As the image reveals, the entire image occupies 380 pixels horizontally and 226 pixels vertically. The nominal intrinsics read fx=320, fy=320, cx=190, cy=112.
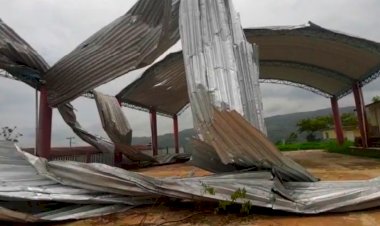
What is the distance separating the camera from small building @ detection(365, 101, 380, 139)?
14.9 metres

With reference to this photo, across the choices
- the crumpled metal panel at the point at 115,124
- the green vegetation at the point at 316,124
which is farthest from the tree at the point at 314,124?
the crumpled metal panel at the point at 115,124

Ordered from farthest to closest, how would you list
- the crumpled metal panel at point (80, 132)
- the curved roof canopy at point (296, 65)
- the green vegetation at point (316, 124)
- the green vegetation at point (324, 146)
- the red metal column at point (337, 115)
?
the green vegetation at point (316, 124)
the red metal column at point (337, 115)
the green vegetation at point (324, 146)
the curved roof canopy at point (296, 65)
the crumpled metal panel at point (80, 132)

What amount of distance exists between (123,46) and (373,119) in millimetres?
13604

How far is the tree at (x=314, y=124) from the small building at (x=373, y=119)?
2371 cm

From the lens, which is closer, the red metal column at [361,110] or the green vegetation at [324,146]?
the red metal column at [361,110]

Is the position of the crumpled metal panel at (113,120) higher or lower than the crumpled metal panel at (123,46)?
lower

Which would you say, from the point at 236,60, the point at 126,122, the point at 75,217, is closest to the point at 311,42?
the point at 126,122

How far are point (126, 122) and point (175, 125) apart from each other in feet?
28.8

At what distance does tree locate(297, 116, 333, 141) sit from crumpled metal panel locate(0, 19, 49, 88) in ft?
117

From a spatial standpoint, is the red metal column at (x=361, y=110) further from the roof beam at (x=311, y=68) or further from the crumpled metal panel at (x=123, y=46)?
the crumpled metal panel at (x=123, y=46)

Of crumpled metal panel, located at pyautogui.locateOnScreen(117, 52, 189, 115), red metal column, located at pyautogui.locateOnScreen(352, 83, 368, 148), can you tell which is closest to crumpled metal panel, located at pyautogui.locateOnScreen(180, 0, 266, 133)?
crumpled metal panel, located at pyautogui.locateOnScreen(117, 52, 189, 115)

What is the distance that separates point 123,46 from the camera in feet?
22.6

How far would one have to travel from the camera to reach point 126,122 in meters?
11.4

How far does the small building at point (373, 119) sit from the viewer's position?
586 inches
